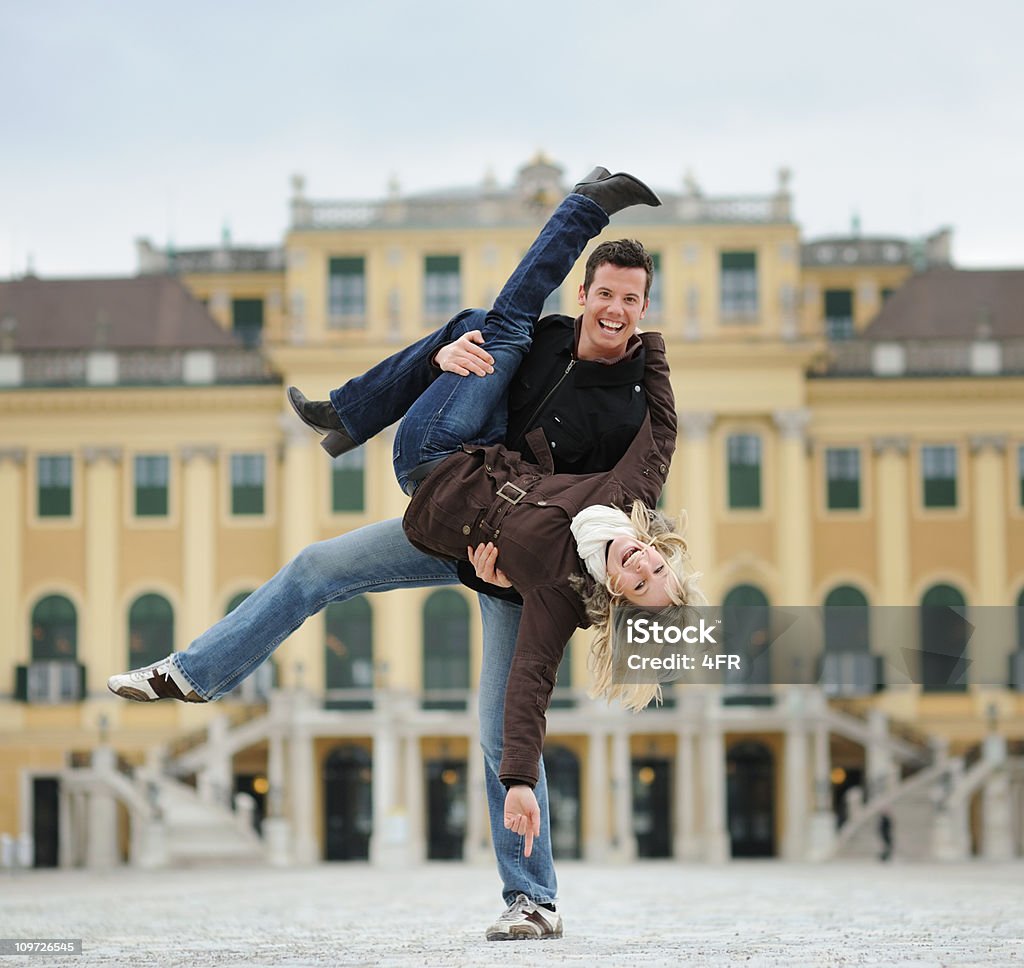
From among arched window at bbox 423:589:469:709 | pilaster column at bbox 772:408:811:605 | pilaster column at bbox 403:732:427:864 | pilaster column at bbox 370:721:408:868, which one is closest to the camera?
pilaster column at bbox 370:721:408:868

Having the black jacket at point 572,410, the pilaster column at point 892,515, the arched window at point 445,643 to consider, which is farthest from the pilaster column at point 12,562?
the black jacket at point 572,410

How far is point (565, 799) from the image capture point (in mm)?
42562

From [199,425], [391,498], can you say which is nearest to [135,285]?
[199,425]

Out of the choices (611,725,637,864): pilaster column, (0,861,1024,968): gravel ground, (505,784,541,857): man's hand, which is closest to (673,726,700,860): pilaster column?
(611,725,637,864): pilaster column

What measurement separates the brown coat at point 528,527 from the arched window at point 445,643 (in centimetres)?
3713

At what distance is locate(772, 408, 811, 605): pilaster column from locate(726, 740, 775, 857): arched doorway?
141 inches

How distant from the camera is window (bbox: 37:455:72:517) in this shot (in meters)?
45.0

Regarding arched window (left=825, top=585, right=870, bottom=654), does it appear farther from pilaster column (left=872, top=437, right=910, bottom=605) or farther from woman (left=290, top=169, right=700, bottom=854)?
pilaster column (left=872, top=437, right=910, bottom=605)

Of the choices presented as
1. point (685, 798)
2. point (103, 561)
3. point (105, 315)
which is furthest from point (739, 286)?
point (103, 561)

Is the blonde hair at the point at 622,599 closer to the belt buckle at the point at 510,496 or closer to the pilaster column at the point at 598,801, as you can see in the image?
the belt buckle at the point at 510,496

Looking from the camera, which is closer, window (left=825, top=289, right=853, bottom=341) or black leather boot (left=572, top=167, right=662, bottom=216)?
black leather boot (left=572, top=167, right=662, bottom=216)

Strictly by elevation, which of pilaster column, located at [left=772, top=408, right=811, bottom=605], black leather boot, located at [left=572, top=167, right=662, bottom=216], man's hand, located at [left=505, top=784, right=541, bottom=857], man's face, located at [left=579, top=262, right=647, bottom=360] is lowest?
man's hand, located at [left=505, top=784, right=541, bottom=857]

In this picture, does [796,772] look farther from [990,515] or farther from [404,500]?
[404,500]

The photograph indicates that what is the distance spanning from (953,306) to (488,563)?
43585 mm
